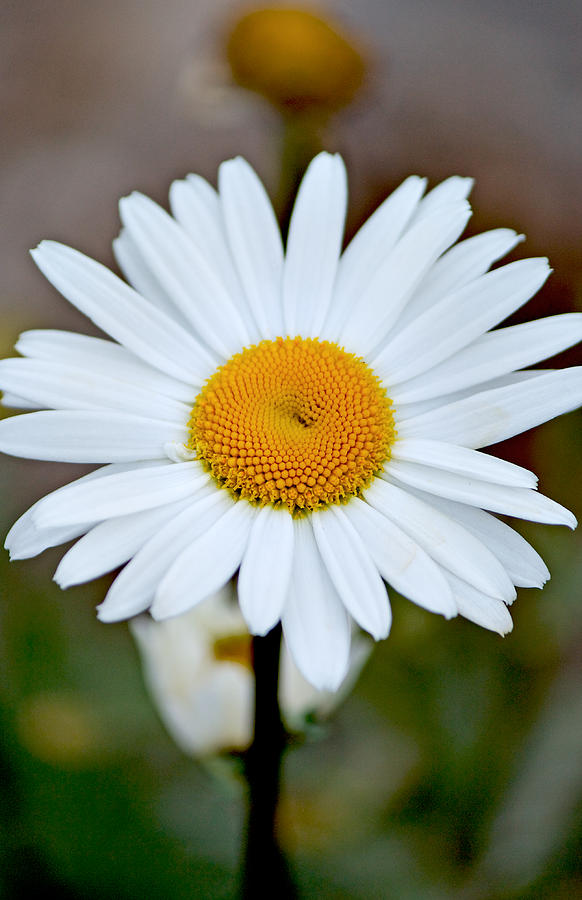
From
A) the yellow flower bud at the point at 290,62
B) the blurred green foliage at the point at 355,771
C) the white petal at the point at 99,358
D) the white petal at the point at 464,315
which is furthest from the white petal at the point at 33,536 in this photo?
the yellow flower bud at the point at 290,62

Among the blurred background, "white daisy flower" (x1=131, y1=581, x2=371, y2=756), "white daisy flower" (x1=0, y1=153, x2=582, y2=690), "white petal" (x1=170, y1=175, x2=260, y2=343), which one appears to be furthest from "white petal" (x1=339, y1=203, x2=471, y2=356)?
the blurred background

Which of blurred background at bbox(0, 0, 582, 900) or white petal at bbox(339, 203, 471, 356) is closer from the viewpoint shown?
white petal at bbox(339, 203, 471, 356)

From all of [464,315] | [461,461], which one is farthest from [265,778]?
[464,315]

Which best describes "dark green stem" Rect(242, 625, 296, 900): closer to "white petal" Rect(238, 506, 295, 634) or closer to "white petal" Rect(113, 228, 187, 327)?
"white petal" Rect(238, 506, 295, 634)

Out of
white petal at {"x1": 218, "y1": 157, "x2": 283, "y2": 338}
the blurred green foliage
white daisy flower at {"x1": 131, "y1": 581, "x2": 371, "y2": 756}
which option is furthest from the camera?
the blurred green foliage

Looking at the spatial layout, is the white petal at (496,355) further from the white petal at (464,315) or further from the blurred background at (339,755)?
the blurred background at (339,755)

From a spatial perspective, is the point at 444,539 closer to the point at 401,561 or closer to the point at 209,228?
the point at 401,561
